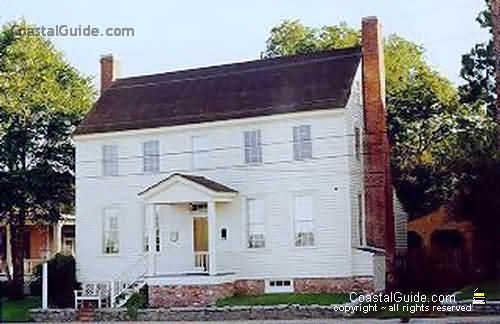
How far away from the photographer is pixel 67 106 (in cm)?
3684

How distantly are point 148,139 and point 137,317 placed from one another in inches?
330

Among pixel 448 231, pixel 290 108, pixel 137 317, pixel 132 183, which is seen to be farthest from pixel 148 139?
pixel 448 231

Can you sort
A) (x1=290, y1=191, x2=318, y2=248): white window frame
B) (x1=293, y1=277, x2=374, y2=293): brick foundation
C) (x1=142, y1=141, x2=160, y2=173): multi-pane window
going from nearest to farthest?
1. (x1=293, y1=277, x2=374, y2=293): brick foundation
2. (x1=290, y1=191, x2=318, y2=248): white window frame
3. (x1=142, y1=141, x2=160, y2=173): multi-pane window

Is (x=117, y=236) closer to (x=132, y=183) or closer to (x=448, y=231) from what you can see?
(x=132, y=183)

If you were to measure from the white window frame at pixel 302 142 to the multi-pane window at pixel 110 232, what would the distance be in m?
7.56

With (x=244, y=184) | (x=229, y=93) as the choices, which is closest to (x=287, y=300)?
(x=244, y=184)

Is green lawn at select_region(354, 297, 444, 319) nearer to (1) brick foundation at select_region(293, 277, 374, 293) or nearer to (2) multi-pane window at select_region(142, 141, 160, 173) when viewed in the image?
(1) brick foundation at select_region(293, 277, 374, 293)

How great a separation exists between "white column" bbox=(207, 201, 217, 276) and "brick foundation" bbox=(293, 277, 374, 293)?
2.87 meters

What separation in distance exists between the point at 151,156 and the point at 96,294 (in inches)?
225

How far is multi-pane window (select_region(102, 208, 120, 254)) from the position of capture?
3198cm

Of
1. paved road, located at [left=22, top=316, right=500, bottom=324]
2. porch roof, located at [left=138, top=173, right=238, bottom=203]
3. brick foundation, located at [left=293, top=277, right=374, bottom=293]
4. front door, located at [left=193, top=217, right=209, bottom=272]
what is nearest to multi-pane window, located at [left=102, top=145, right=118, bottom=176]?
porch roof, located at [left=138, top=173, right=238, bottom=203]

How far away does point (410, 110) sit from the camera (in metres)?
42.1

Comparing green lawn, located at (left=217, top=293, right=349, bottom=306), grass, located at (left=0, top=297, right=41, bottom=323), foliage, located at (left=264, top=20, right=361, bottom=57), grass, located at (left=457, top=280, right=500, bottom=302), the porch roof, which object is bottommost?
grass, located at (left=0, top=297, right=41, bottom=323)

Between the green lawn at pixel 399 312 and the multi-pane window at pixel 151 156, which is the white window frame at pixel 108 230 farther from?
the green lawn at pixel 399 312
